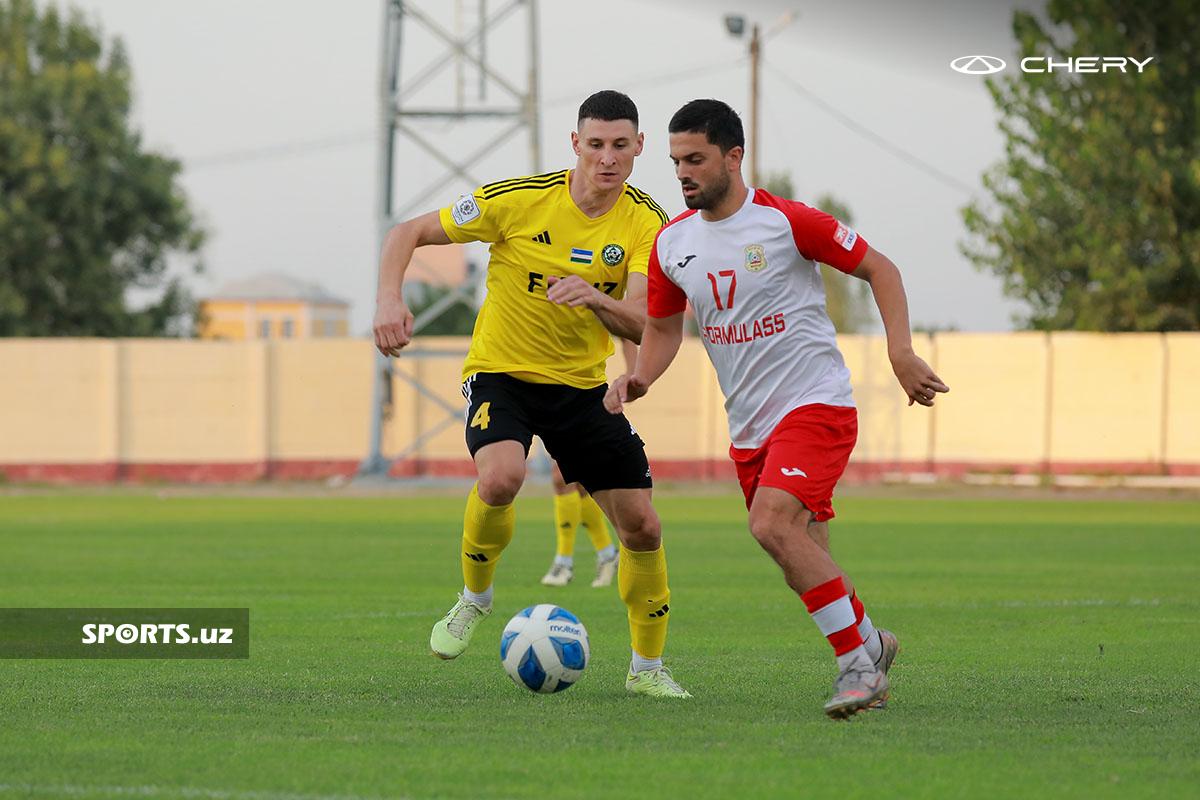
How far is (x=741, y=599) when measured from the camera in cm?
1249

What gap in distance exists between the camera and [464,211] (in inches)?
317

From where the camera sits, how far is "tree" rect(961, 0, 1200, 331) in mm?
32844

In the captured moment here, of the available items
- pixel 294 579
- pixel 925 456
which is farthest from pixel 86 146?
pixel 294 579

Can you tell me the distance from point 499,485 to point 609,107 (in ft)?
5.93

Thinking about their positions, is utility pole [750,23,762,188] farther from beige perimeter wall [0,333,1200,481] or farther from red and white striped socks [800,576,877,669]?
red and white striped socks [800,576,877,669]

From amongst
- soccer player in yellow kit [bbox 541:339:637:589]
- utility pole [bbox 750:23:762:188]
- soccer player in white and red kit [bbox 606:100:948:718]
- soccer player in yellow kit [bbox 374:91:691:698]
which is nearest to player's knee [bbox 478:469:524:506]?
soccer player in yellow kit [bbox 374:91:691:698]

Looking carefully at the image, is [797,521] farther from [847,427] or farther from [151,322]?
[151,322]

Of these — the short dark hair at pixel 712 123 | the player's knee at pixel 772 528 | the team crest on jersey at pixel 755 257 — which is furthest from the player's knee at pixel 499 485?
the short dark hair at pixel 712 123

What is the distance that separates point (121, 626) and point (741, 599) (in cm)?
461

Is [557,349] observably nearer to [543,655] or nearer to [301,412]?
[543,655]

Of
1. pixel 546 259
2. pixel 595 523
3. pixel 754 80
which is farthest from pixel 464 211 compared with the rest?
pixel 754 80

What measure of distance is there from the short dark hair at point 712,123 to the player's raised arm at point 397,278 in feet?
4.43

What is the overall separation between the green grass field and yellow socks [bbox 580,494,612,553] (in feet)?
1.47

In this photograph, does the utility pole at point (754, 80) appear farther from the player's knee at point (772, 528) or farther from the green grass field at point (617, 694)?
the player's knee at point (772, 528)
